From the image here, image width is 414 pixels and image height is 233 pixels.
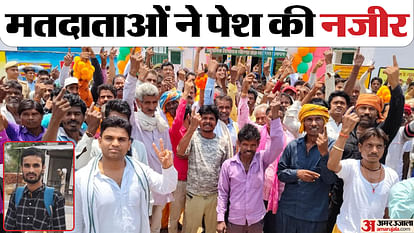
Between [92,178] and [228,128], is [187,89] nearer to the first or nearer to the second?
[228,128]

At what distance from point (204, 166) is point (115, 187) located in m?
1.41

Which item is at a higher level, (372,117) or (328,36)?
(328,36)

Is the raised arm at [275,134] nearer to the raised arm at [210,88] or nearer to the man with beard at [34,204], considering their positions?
the raised arm at [210,88]

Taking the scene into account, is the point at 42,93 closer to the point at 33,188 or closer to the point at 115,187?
the point at 115,187

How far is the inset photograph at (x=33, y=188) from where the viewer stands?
191cm

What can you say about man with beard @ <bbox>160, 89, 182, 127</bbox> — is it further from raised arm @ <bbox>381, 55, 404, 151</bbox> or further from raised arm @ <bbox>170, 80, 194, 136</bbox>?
raised arm @ <bbox>381, 55, 404, 151</bbox>

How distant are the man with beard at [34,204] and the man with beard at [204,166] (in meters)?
1.79

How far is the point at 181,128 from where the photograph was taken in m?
4.08

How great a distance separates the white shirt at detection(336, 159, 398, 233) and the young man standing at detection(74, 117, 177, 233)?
4.59 ft

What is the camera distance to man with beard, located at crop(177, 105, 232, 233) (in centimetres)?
372

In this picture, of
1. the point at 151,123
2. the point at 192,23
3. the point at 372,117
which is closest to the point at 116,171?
the point at 151,123

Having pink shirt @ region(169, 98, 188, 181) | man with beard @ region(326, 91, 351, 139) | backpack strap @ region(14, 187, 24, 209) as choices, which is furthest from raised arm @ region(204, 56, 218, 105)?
backpack strap @ region(14, 187, 24, 209)

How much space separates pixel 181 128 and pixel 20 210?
2.26 m

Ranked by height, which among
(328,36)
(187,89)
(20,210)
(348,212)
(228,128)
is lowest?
(348,212)
